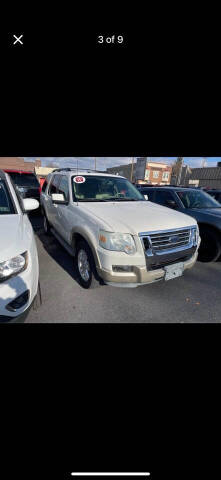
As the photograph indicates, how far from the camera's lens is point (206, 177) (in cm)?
3003

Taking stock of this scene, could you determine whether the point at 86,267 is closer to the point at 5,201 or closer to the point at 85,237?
the point at 85,237

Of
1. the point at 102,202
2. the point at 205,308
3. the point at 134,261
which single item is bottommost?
the point at 205,308

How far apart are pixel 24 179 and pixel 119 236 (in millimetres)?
6322

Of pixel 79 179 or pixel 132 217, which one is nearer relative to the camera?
pixel 132 217

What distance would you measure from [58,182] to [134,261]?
295 centimetres

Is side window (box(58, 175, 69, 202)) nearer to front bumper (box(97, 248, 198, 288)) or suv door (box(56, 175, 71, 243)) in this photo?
suv door (box(56, 175, 71, 243))

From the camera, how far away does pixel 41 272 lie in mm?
3607

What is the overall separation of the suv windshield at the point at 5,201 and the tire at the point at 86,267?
1119 millimetres

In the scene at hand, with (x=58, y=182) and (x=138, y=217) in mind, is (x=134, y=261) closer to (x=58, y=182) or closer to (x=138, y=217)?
(x=138, y=217)

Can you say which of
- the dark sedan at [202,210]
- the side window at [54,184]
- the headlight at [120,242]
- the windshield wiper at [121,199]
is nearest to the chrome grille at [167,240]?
the headlight at [120,242]

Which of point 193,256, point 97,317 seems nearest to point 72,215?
point 97,317

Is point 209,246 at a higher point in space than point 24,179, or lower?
lower

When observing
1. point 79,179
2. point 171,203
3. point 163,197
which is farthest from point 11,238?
point 163,197
